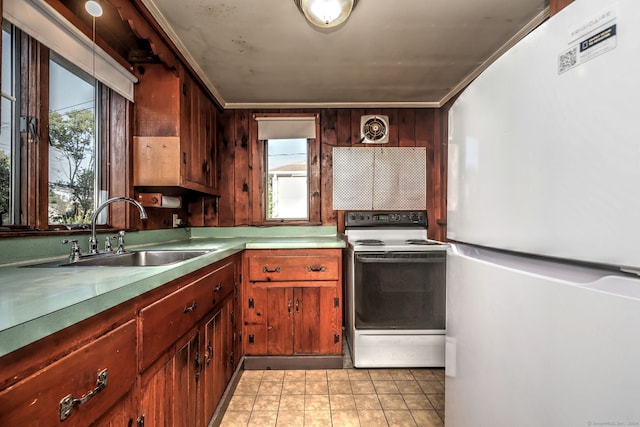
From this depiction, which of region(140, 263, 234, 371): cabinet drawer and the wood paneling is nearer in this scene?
region(140, 263, 234, 371): cabinet drawer

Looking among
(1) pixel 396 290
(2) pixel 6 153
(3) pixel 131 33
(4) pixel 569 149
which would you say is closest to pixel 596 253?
(4) pixel 569 149

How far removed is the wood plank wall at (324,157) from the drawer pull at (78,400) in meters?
2.22

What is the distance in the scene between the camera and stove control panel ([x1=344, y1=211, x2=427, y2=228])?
2750mm

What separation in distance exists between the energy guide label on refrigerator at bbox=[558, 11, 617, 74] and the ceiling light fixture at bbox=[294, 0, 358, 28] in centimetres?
125

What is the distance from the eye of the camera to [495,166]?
738 mm

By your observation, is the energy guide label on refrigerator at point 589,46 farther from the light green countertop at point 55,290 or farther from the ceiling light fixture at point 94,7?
the ceiling light fixture at point 94,7

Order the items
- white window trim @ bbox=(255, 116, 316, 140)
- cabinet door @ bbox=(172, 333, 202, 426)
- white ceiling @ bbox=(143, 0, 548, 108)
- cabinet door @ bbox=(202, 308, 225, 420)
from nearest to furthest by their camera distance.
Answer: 1. cabinet door @ bbox=(172, 333, 202, 426)
2. cabinet door @ bbox=(202, 308, 225, 420)
3. white ceiling @ bbox=(143, 0, 548, 108)
4. white window trim @ bbox=(255, 116, 316, 140)

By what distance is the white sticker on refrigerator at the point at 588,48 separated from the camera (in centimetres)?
46

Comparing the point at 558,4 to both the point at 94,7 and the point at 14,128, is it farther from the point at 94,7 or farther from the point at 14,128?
the point at 14,128

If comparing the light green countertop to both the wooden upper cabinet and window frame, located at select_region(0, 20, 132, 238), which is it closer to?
window frame, located at select_region(0, 20, 132, 238)

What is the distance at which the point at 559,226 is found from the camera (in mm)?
550

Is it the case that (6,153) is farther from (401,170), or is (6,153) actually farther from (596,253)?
(401,170)

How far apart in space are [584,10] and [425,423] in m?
1.85

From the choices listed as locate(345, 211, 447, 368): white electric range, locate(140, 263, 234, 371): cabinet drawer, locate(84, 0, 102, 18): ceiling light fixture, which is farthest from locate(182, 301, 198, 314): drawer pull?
locate(84, 0, 102, 18): ceiling light fixture
